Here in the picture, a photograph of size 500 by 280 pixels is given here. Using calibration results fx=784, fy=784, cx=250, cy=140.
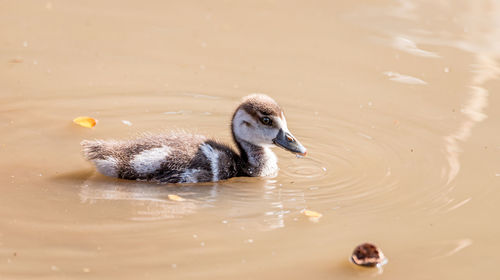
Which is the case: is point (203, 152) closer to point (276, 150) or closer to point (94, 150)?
point (94, 150)

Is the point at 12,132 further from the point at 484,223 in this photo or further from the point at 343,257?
the point at 484,223

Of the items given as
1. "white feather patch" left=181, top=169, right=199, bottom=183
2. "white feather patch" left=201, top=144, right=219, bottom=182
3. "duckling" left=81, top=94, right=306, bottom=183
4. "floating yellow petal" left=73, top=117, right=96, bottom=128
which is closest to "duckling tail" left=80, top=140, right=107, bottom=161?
"duckling" left=81, top=94, right=306, bottom=183

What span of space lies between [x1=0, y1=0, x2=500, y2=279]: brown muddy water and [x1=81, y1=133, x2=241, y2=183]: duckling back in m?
0.11

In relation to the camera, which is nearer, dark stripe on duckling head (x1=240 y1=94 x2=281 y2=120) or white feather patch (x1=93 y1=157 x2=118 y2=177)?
white feather patch (x1=93 y1=157 x2=118 y2=177)

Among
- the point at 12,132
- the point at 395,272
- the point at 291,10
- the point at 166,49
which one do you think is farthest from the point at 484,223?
the point at 291,10

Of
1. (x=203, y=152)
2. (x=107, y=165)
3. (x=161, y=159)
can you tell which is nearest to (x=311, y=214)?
(x=203, y=152)

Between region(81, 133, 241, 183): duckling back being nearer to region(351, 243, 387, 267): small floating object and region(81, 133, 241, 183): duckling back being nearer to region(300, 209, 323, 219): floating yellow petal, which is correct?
region(300, 209, 323, 219): floating yellow petal

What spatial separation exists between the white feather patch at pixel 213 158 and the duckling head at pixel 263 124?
15.7 inches

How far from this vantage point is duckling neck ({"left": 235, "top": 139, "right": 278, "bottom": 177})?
5.86m

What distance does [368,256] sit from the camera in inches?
172

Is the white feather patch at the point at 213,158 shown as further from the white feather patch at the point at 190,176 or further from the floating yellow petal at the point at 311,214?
the floating yellow petal at the point at 311,214

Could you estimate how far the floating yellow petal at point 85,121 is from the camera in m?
6.48

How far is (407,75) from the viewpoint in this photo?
7.96 m

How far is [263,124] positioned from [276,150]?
687 mm
